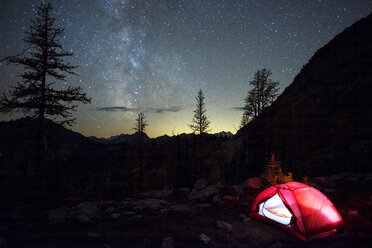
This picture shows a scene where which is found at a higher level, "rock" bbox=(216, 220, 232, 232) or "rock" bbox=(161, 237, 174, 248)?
"rock" bbox=(161, 237, 174, 248)

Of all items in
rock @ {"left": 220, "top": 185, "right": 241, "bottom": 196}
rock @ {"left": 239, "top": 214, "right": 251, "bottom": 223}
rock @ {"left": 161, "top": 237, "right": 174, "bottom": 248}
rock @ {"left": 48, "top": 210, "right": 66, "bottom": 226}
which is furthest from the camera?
rock @ {"left": 220, "top": 185, "right": 241, "bottom": 196}

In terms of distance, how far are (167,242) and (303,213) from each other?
14.6 ft

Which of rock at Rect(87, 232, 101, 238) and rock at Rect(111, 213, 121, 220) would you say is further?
rock at Rect(111, 213, 121, 220)

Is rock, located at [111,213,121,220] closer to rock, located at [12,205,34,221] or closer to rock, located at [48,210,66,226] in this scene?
rock, located at [48,210,66,226]

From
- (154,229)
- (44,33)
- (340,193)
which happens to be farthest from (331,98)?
(44,33)

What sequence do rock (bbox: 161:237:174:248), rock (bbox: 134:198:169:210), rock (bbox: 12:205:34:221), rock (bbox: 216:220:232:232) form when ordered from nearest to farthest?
rock (bbox: 161:237:174:248), rock (bbox: 216:220:232:232), rock (bbox: 12:205:34:221), rock (bbox: 134:198:169:210)

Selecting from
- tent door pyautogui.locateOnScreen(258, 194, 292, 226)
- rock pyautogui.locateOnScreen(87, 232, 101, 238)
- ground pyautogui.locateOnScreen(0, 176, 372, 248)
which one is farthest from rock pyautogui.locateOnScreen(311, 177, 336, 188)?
rock pyautogui.locateOnScreen(87, 232, 101, 238)

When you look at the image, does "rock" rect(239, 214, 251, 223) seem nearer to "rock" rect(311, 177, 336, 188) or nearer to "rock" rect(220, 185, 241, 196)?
"rock" rect(220, 185, 241, 196)

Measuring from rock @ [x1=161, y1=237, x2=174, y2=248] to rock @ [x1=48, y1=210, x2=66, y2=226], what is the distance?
418cm

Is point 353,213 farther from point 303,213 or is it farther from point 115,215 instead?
point 115,215

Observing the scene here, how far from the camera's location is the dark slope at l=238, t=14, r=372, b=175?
594 inches

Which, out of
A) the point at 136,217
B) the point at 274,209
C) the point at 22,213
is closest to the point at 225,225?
the point at 274,209

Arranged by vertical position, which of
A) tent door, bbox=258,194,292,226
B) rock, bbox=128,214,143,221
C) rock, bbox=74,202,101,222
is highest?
tent door, bbox=258,194,292,226

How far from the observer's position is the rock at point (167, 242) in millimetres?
4712
